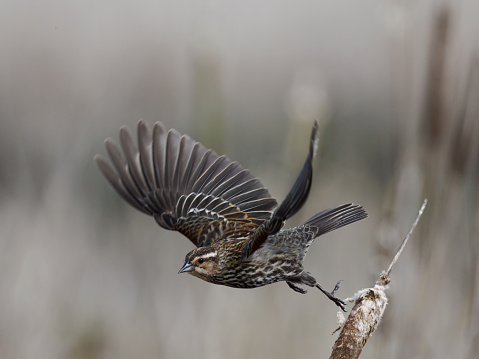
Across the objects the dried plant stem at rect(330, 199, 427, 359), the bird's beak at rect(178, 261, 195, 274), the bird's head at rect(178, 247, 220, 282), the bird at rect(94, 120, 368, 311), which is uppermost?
the bird at rect(94, 120, 368, 311)

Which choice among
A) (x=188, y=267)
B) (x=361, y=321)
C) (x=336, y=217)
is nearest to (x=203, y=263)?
(x=188, y=267)

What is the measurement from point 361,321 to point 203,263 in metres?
1.02

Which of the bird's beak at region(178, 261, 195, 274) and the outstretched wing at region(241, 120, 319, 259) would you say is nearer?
the outstretched wing at region(241, 120, 319, 259)

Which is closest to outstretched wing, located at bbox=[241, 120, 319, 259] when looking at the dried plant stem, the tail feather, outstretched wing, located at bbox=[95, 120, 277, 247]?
the dried plant stem

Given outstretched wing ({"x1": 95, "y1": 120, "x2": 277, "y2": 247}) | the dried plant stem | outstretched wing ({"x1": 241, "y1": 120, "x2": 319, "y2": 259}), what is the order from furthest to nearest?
outstretched wing ({"x1": 95, "y1": 120, "x2": 277, "y2": 247}) → outstretched wing ({"x1": 241, "y1": 120, "x2": 319, "y2": 259}) → the dried plant stem

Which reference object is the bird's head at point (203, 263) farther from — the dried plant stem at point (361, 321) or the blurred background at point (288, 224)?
the dried plant stem at point (361, 321)

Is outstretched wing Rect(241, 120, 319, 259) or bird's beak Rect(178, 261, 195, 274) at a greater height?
outstretched wing Rect(241, 120, 319, 259)

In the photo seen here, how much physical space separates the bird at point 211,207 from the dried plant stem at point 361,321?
70 cm

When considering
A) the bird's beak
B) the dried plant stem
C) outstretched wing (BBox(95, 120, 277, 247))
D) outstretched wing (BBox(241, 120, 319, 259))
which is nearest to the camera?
the dried plant stem

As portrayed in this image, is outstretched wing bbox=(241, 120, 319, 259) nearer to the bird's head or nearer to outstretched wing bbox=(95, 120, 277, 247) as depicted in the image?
the bird's head

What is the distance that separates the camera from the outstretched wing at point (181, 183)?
3.18 metres

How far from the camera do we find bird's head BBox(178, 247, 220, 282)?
8.59ft

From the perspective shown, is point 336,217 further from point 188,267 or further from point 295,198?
point 295,198

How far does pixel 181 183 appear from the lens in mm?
3465
